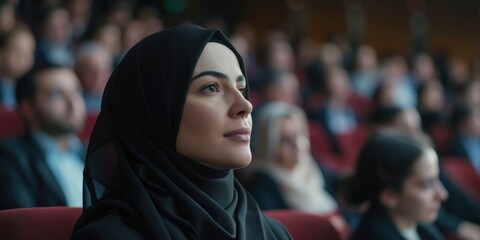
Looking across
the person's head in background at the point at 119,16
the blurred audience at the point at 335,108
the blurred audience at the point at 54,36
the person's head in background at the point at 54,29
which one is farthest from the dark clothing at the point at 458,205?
the person's head in background at the point at 119,16

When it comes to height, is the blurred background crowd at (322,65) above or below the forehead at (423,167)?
below

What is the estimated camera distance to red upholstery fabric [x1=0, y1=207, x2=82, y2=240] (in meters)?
1.54

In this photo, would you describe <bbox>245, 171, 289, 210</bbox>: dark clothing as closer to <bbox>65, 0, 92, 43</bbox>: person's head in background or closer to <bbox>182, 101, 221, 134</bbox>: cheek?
<bbox>182, 101, 221, 134</bbox>: cheek

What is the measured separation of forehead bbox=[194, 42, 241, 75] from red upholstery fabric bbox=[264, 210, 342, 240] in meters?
0.54

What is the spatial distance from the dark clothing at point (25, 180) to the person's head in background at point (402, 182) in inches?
38.2

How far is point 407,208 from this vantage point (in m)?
2.32

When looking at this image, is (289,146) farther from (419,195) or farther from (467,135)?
(467,135)

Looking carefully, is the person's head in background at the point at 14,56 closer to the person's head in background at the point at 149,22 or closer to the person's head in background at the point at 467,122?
the person's head in background at the point at 149,22

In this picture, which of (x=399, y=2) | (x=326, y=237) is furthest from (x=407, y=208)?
(x=399, y=2)

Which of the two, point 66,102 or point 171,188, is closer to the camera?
point 171,188

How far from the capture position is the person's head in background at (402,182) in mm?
2328

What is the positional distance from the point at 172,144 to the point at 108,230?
204 millimetres

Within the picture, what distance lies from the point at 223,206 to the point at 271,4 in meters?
10.3

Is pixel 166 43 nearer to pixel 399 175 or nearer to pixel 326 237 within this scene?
pixel 326 237
